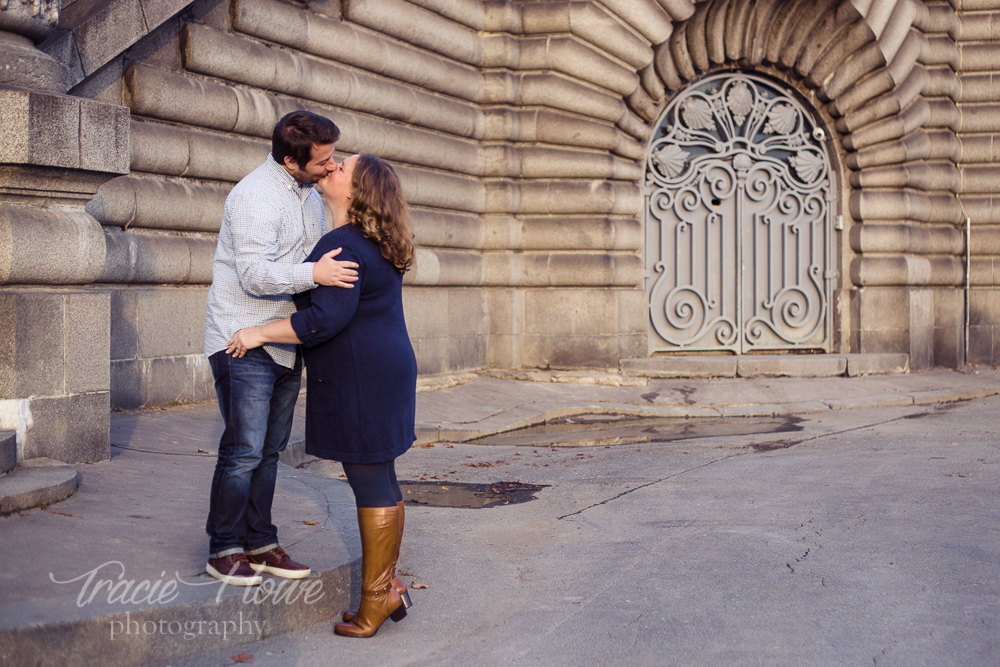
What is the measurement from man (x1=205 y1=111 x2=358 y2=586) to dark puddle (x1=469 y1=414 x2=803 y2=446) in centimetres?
477

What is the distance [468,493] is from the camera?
20.6 feet

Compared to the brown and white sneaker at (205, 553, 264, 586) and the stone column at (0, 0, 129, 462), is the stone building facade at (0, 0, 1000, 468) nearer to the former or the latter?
the stone column at (0, 0, 129, 462)

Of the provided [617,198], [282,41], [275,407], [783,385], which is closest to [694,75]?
[617,198]

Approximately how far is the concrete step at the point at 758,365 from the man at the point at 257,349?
8.46 m

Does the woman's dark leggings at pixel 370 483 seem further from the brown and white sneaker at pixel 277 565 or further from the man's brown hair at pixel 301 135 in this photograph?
the man's brown hair at pixel 301 135

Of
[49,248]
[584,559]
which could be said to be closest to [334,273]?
[584,559]

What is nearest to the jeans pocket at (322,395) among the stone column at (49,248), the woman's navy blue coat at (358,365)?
the woman's navy blue coat at (358,365)

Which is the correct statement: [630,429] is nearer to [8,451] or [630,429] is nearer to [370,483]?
[8,451]

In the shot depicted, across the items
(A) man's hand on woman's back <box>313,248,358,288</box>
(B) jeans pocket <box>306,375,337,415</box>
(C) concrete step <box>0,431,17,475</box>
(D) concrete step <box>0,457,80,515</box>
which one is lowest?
(D) concrete step <box>0,457,80,515</box>

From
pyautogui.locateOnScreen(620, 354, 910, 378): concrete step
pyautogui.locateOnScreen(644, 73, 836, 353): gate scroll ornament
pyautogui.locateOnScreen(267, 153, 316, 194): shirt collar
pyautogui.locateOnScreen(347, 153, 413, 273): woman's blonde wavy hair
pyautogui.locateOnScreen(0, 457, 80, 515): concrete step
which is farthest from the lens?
pyautogui.locateOnScreen(644, 73, 836, 353): gate scroll ornament

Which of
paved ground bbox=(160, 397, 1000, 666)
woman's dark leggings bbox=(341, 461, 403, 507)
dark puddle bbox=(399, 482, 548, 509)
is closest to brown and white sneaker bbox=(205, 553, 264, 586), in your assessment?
paved ground bbox=(160, 397, 1000, 666)

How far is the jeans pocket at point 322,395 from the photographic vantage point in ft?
11.9

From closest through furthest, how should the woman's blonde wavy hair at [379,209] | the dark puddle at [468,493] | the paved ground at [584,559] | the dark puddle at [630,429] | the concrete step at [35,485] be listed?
the paved ground at [584,559], the woman's blonde wavy hair at [379,209], the concrete step at [35,485], the dark puddle at [468,493], the dark puddle at [630,429]

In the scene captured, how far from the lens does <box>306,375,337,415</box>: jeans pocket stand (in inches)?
143
